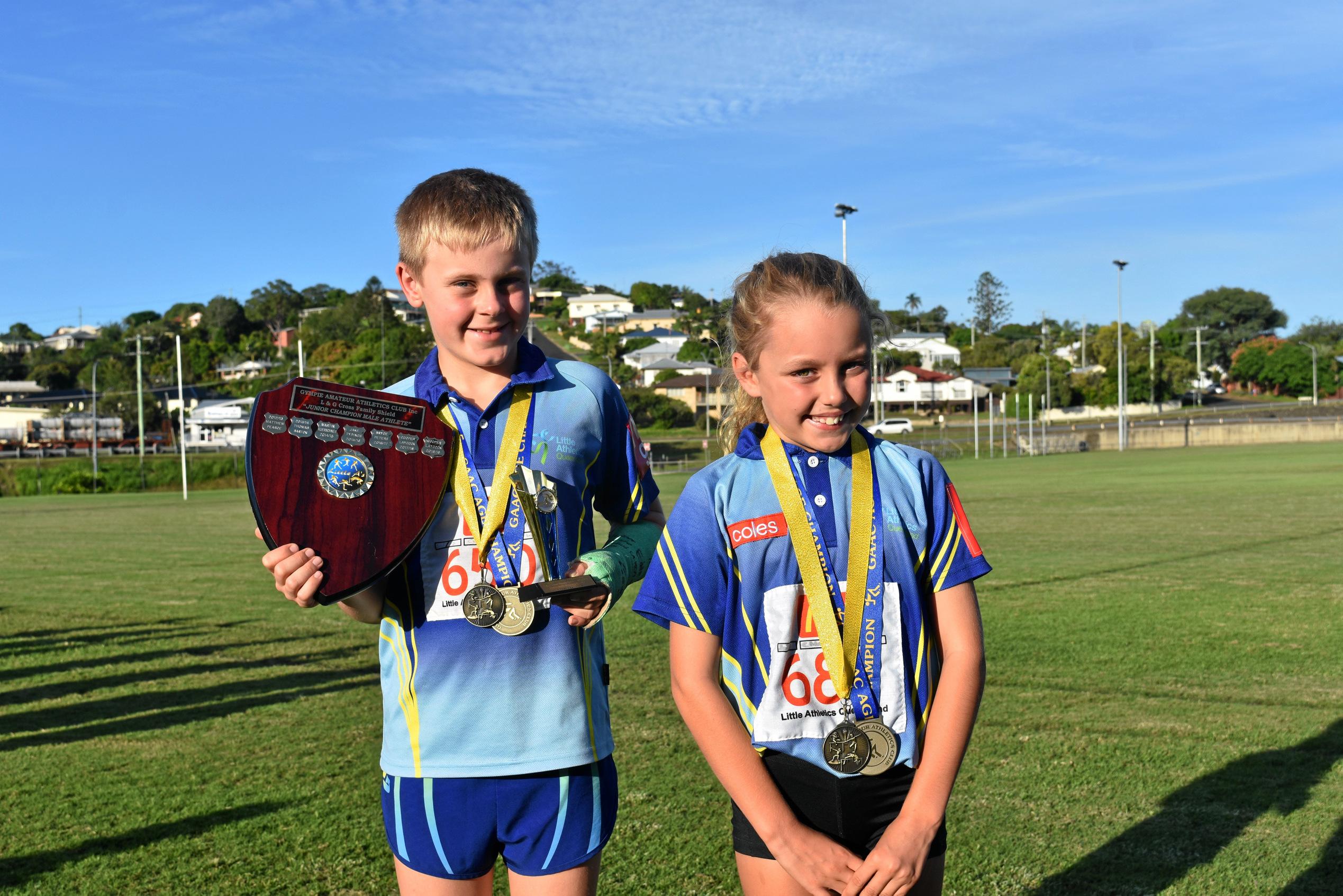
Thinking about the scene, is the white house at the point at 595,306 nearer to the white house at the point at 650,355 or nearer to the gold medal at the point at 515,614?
the white house at the point at 650,355

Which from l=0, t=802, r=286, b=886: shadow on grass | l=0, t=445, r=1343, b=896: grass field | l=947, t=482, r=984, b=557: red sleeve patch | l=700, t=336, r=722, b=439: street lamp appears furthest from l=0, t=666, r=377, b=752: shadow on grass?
l=947, t=482, r=984, b=557: red sleeve patch

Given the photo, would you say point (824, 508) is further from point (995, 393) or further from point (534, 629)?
point (995, 393)

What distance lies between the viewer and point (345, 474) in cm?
224

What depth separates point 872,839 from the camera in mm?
2109

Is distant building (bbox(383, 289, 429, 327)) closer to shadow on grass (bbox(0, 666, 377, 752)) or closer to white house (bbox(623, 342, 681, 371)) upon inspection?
white house (bbox(623, 342, 681, 371))

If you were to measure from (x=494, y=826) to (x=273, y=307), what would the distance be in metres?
175

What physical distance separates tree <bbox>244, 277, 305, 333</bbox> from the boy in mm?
169739

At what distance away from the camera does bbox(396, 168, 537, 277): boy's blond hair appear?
7.64 feet

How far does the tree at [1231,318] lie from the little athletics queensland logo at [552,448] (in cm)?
15211

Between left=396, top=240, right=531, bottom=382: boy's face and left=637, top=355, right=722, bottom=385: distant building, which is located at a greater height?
left=637, top=355, right=722, bottom=385: distant building

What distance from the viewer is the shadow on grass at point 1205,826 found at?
4109mm

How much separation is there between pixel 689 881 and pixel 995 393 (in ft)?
359

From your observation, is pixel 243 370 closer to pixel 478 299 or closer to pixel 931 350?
pixel 931 350

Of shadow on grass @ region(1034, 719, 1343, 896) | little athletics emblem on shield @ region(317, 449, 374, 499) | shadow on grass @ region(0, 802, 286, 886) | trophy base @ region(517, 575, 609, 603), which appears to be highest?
little athletics emblem on shield @ region(317, 449, 374, 499)
